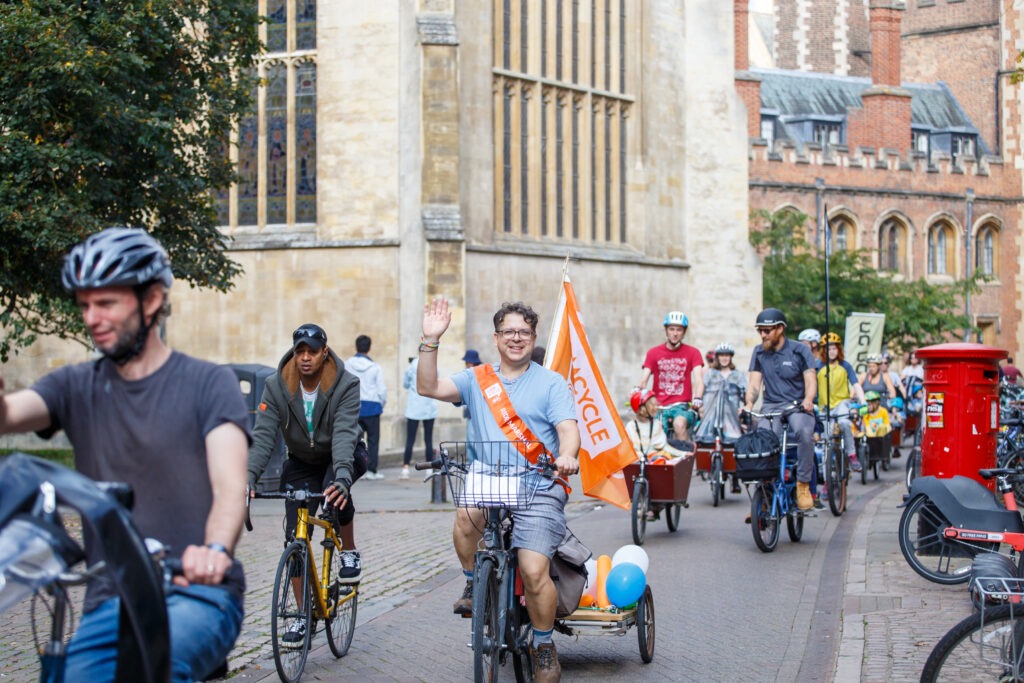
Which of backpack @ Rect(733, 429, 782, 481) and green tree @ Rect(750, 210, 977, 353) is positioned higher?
green tree @ Rect(750, 210, 977, 353)

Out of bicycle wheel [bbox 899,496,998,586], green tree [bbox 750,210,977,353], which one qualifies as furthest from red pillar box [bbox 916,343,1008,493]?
green tree [bbox 750,210,977,353]

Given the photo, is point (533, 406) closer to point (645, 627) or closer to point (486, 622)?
point (486, 622)

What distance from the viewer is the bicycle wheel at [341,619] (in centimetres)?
729

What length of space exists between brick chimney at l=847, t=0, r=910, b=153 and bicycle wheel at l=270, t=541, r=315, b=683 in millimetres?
50769

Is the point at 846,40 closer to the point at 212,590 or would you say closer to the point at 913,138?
the point at 913,138

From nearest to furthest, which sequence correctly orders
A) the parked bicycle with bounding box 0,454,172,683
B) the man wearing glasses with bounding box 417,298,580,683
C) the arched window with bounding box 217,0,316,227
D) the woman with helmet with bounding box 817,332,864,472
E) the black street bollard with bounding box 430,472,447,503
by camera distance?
the parked bicycle with bounding box 0,454,172,683 → the man wearing glasses with bounding box 417,298,580,683 → the black street bollard with bounding box 430,472,447,503 → the woman with helmet with bounding box 817,332,864,472 → the arched window with bounding box 217,0,316,227

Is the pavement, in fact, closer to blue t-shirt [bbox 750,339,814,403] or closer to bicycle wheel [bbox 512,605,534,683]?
bicycle wheel [bbox 512,605,534,683]

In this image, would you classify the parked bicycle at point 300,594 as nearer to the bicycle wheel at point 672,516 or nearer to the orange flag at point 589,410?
the orange flag at point 589,410

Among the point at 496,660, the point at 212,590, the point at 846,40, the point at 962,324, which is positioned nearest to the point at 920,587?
the point at 496,660

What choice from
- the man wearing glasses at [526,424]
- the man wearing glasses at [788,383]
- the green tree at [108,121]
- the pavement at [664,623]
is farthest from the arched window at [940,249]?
the man wearing glasses at [526,424]

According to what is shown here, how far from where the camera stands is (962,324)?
4356 cm

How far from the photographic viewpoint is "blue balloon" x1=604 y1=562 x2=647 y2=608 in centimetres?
706

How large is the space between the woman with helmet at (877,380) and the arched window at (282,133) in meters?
9.83

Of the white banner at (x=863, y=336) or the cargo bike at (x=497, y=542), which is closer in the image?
the cargo bike at (x=497, y=542)
